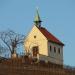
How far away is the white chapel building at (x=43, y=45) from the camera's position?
76.2m

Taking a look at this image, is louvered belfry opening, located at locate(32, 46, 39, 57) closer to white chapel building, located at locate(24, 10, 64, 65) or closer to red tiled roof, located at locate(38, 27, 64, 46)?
white chapel building, located at locate(24, 10, 64, 65)

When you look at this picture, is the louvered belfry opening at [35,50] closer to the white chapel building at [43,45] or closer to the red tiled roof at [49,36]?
the white chapel building at [43,45]

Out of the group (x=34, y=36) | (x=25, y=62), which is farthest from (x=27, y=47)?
(x=25, y=62)

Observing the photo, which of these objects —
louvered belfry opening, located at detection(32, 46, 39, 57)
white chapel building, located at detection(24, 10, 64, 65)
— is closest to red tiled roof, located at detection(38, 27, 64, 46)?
white chapel building, located at detection(24, 10, 64, 65)

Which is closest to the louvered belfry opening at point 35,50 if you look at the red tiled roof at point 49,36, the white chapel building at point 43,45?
the white chapel building at point 43,45

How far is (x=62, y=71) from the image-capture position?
62375 millimetres

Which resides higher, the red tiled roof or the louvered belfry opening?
the red tiled roof

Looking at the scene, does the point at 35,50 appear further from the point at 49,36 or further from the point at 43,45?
the point at 49,36

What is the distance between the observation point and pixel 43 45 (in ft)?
252

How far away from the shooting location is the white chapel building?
76.2m

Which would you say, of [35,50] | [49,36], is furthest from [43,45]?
[49,36]

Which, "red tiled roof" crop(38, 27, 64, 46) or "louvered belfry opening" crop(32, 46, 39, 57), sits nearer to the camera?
"louvered belfry opening" crop(32, 46, 39, 57)

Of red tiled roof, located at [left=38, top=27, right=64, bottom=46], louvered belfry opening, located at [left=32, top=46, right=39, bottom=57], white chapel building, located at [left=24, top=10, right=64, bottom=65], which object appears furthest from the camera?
red tiled roof, located at [left=38, top=27, right=64, bottom=46]

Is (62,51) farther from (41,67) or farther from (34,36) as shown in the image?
(41,67)
